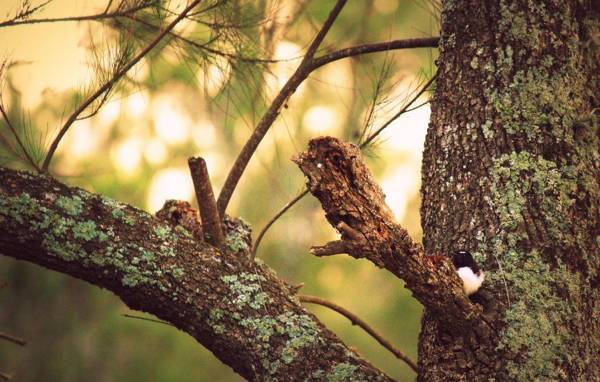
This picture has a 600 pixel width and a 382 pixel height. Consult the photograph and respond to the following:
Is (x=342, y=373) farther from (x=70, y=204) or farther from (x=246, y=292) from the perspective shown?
(x=70, y=204)

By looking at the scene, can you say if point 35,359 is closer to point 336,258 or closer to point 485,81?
point 336,258

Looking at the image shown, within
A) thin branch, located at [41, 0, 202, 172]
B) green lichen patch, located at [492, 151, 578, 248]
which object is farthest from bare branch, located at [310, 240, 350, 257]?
thin branch, located at [41, 0, 202, 172]

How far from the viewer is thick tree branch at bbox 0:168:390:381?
3.67 feet

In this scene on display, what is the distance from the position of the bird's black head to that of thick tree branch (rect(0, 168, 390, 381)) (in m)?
0.22

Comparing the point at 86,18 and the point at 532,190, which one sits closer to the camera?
the point at 532,190

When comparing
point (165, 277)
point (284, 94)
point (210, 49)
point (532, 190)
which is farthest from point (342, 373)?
point (210, 49)

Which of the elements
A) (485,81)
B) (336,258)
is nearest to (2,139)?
(485,81)

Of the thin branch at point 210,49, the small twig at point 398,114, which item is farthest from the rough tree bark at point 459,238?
the thin branch at point 210,49

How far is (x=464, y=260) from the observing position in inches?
44.4

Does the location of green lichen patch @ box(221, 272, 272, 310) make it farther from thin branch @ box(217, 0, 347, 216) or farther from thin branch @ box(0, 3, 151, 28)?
thin branch @ box(0, 3, 151, 28)

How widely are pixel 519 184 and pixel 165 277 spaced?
0.59 m

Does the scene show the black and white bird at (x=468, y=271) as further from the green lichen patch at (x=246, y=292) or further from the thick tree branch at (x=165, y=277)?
the green lichen patch at (x=246, y=292)

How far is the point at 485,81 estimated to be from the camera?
1228 millimetres

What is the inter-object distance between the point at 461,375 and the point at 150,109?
302cm
